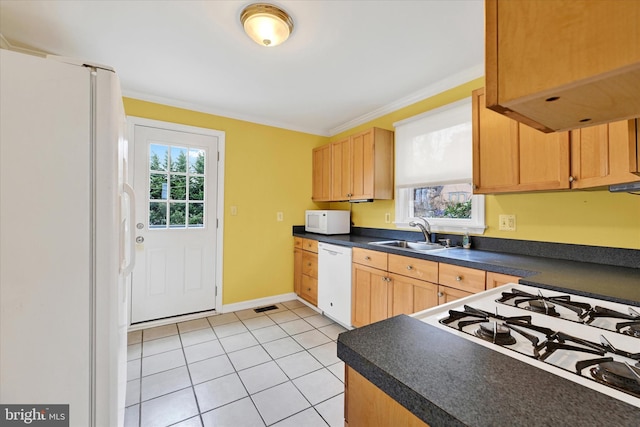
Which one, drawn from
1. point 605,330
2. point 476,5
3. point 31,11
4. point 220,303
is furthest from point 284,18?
point 220,303

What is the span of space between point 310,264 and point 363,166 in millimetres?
1334

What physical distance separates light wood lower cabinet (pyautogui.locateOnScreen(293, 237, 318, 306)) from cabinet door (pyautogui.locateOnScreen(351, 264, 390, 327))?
711 millimetres

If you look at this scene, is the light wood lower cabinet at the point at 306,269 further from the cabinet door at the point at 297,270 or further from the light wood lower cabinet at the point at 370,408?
the light wood lower cabinet at the point at 370,408

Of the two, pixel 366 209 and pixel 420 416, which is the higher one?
pixel 366 209

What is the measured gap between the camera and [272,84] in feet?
8.48

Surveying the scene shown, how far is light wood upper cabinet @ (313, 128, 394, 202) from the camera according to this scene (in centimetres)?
295

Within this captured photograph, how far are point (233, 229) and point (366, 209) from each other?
1.65 m

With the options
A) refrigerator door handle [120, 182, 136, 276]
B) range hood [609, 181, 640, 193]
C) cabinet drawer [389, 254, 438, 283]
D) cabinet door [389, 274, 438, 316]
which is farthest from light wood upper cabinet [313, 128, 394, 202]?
refrigerator door handle [120, 182, 136, 276]

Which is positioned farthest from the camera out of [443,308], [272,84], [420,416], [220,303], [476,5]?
[220,303]

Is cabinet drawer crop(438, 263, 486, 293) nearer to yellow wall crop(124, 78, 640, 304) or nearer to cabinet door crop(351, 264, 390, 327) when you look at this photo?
cabinet door crop(351, 264, 390, 327)

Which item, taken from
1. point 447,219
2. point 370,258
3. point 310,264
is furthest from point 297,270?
point 447,219

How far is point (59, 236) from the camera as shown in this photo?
1013mm

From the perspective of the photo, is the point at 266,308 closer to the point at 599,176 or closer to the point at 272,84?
the point at 272,84

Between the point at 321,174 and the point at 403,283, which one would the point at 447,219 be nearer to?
the point at 403,283
